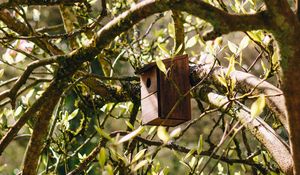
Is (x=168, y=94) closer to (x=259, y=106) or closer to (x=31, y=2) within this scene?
(x=31, y=2)

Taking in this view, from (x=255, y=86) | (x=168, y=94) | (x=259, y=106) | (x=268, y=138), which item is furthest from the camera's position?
(x=168, y=94)

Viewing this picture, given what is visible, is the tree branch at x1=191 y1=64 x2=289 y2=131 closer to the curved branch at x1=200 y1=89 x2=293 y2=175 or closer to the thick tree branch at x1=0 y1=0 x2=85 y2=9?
the curved branch at x1=200 y1=89 x2=293 y2=175

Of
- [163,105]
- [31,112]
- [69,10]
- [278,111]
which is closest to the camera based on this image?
[31,112]

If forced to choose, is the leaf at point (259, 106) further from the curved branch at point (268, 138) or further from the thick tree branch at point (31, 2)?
the thick tree branch at point (31, 2)

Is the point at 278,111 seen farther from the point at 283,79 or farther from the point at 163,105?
the point at 163,105

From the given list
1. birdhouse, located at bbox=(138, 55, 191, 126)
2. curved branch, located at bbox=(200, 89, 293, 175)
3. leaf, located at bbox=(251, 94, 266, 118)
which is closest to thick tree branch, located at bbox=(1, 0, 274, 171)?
leaf, located at bbox=(251, 94, 266, 118)

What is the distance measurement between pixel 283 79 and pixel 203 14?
0.71 feet

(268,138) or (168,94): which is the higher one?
(168,94)

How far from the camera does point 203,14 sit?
3.53ft

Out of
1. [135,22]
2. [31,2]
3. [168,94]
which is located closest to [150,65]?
[168,94]

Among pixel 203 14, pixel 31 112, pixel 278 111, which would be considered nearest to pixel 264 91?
pixel 278 111

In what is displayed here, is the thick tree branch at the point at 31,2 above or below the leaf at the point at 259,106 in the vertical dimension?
above

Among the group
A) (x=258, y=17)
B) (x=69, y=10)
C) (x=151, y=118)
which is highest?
(x=69, y=10)

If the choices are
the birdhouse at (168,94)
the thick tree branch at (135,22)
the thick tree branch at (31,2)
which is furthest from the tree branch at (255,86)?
the thick tree branch at (31,2)
